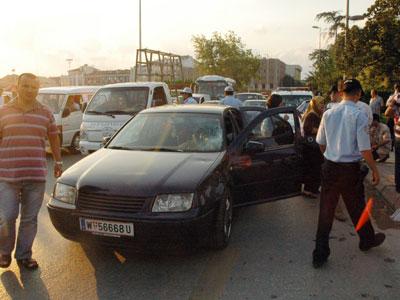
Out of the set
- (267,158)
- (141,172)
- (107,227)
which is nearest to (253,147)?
(267,158)

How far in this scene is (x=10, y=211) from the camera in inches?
166

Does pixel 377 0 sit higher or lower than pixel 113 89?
higher

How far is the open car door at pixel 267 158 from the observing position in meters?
5.32

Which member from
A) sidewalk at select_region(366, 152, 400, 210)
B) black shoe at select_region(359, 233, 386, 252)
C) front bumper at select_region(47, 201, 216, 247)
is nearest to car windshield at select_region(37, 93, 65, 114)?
sidewalk at select_region(366, 152, 400, 210)

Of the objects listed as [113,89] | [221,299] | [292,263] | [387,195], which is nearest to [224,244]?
[292,263]

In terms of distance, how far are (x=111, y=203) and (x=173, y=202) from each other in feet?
1.84

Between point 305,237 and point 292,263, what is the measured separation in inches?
36.0

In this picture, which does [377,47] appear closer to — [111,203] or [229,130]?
[229,130]

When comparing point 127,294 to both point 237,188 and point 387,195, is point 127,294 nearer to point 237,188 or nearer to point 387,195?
point 237,188

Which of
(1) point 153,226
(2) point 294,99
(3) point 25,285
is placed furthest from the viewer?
(2) point 294,99

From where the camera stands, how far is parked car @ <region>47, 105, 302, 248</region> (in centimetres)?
410

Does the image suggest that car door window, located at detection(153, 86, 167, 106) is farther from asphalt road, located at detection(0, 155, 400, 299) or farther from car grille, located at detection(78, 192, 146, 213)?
car grille, located at detection(78, 192, 146, 213)

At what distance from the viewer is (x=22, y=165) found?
4184mm

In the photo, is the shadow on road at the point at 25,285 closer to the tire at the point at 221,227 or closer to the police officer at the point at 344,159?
the tire at the point at 221,227
